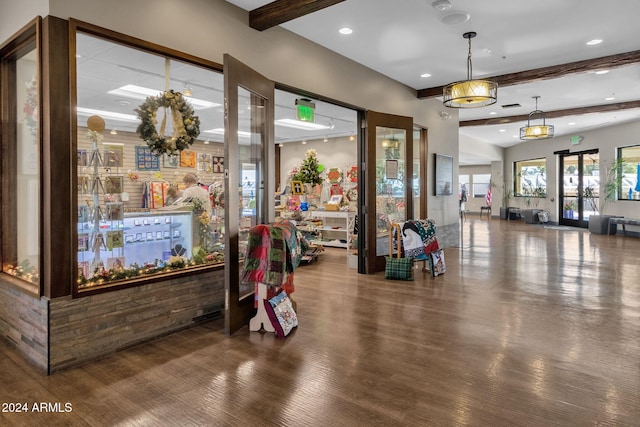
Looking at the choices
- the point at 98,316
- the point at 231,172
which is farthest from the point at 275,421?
the point at 231,172

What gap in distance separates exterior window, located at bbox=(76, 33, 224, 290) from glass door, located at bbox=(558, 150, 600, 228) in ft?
42.4

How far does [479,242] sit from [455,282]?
4.64 metres

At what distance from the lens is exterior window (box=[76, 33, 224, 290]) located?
127 inches

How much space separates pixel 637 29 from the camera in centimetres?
478

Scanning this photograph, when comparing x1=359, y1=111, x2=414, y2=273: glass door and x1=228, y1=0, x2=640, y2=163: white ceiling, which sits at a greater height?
x1=228, y1=0, x2=640, y2=163: white ceiling

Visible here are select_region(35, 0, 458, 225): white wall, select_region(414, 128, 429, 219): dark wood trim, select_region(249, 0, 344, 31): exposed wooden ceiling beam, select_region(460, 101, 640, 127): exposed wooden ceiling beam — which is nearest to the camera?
select_region(35, 0, 458, 225): white wall

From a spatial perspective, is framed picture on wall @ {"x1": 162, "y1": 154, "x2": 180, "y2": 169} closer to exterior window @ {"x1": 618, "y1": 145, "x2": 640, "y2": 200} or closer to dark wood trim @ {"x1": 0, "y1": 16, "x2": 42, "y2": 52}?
dark wood trim @ {"x1": 0, "y1": 16, "x2": 42, "y2": 52}

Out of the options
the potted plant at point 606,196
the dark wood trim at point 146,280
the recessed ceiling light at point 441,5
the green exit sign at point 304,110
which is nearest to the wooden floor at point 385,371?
the dark wood trim at point 146,280

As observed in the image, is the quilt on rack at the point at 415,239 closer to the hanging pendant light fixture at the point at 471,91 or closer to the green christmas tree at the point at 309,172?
the hanging pendant light fixture at the point at 471,91

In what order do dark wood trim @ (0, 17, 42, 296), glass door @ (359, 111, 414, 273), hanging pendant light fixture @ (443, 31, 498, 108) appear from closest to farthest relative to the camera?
1. dark wood trim @ (0, 17, 42, 296)
2. hanging pendant light fixture @ (443, 31, 498, 108)
3. glass door @ (359, 111, 414, 273)

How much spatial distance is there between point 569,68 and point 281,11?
4759 millimetres

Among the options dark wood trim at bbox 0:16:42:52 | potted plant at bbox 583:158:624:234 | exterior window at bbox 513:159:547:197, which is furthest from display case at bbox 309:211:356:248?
exterior window at bbox 513:159:547:197

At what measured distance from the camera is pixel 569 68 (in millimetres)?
6070

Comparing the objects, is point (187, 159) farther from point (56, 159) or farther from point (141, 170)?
point (56, 159)
